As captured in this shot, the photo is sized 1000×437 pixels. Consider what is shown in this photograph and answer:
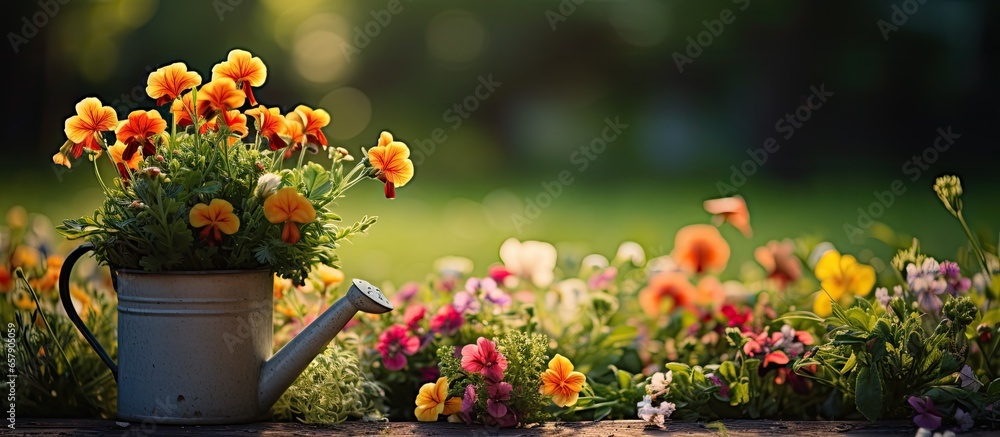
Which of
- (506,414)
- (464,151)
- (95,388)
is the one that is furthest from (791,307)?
(464,151)

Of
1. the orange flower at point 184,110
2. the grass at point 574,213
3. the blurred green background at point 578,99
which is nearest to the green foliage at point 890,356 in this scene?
the orange flower at point 184,110

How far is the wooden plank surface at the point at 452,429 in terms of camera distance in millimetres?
1552

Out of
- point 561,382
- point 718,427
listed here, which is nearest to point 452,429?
point 561,382

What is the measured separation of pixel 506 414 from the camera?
5.26ft

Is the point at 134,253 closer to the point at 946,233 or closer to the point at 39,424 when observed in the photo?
the point at 39,424

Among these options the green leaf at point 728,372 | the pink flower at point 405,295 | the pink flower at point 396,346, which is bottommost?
the green leaf at point 728,372

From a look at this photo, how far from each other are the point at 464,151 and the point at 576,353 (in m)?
8.04

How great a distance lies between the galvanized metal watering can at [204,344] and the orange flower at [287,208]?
0.48 feet

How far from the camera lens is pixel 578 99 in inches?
400

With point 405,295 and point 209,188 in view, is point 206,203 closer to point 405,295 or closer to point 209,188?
point 209,188

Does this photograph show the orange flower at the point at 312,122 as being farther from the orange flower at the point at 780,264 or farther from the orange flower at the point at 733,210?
the orange flower at the point at 780,264

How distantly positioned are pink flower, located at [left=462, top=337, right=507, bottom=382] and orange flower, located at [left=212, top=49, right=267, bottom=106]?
570 millimetres

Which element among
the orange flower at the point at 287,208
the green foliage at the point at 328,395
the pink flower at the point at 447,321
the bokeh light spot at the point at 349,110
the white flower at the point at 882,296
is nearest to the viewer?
the orange flower at the point at 287,208

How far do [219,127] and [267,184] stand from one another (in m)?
0.17
